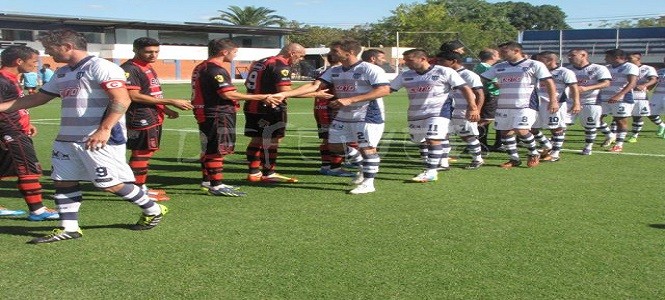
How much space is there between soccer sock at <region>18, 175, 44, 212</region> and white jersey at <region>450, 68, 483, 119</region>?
5.87 meters

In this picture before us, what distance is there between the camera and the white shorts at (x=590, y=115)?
12.2 meters

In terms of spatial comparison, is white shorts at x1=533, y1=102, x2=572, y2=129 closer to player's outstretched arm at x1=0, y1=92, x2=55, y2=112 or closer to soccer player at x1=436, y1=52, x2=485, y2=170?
soccer player at x1=436, y1=52, x2=485, y2=170

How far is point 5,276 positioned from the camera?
15.9 feet

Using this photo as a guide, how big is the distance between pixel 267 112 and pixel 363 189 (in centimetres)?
180

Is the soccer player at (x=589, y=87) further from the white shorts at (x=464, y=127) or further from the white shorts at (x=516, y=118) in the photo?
the white shorts at (x=464, y=127)

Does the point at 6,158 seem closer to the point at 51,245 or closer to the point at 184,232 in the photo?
the point at 51,245

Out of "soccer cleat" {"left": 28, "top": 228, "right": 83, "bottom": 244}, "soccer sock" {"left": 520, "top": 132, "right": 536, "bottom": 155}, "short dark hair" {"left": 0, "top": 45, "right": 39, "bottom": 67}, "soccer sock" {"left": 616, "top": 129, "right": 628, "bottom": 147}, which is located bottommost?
"soccer cleat" {"left": 28, "top": 228, "right": 83, "bottom": 244}

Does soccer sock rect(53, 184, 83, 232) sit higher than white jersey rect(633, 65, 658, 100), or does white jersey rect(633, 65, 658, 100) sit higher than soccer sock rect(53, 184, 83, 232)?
white jersey rect(633, 65, 658, 100)

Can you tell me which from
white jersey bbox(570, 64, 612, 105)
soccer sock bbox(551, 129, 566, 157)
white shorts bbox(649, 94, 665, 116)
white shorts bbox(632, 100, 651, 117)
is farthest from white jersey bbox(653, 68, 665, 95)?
soccer sock bbox(551, 129, 566, 157)

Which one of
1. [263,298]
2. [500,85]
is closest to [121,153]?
[263,298]

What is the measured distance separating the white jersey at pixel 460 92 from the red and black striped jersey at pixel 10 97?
19.4ft

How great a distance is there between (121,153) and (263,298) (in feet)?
7.50

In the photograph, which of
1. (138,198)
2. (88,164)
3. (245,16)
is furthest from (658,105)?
(245,16)

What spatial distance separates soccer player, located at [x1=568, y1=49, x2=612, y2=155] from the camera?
38.7 feet
